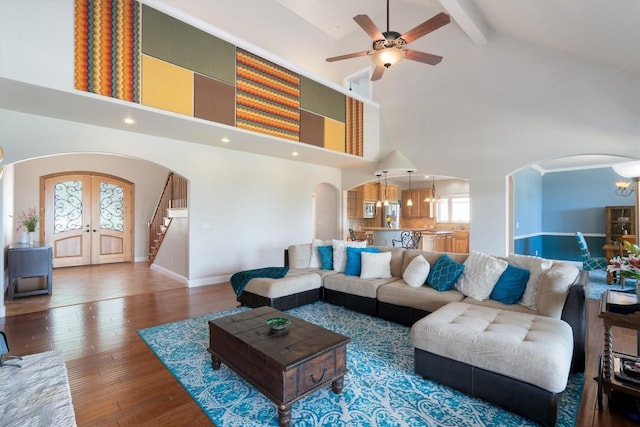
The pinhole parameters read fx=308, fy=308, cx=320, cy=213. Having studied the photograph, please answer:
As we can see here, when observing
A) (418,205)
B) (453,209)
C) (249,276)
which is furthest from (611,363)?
(418,205)

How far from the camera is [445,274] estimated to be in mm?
3602

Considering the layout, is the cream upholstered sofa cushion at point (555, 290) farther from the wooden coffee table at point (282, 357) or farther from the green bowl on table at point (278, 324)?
the green bowl on table at point (278, 324)

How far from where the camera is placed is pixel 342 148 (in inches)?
258

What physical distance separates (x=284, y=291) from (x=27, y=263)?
4.15m

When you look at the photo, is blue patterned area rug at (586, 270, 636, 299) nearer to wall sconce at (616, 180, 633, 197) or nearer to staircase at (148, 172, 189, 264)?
wall sconce at (616, 180, 633, 197)

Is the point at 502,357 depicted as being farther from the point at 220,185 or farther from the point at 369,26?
the point at 220,185

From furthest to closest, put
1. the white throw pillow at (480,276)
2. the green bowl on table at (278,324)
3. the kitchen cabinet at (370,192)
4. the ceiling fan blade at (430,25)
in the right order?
the kitchen cabinet at (370,192) < the white throw pillow at (480,276) < the ceiling fan blade at (430,25) < the green bowl on table at (278,324)

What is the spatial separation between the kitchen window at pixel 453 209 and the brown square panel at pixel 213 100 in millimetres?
8478

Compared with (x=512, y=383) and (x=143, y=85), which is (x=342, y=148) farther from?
(x=512, y=383)

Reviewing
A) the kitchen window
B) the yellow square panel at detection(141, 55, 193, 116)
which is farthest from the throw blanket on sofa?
the kitchen window

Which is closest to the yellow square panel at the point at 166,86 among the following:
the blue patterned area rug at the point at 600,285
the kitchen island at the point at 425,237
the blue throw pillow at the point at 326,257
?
the blue throw pillow at the point at 326,257

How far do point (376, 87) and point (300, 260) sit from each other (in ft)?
15.6

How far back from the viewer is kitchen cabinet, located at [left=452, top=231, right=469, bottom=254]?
370 inches

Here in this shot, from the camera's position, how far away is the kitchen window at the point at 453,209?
1069 centimetres
